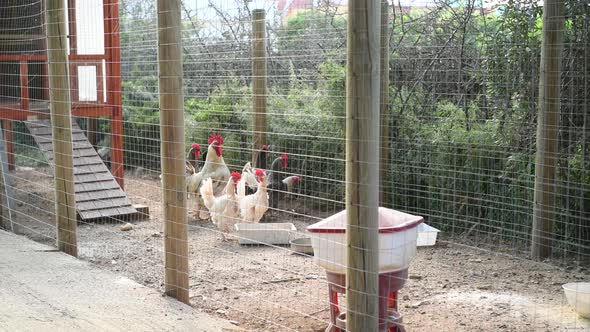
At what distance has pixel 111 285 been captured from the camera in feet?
17.5

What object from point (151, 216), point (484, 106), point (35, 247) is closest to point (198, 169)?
point (151, 216)

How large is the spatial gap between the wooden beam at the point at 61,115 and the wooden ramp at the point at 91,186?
149 centimetres

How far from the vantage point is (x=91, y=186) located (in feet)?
28.3

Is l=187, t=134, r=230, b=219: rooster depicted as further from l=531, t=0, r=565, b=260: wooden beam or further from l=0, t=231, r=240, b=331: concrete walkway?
l=531, t=0, r=565, b=260: wooden beam

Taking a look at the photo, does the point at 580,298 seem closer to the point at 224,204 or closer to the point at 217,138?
the point at 224,204

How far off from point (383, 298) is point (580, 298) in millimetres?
1564

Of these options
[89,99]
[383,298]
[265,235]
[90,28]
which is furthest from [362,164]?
[90,28]

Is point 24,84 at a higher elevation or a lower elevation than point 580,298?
higher

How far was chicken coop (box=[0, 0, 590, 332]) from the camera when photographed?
4.16 m

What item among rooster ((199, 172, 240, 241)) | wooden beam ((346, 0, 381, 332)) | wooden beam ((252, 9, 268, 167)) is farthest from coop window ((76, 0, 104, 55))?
wooden beam ((346, 0, 381, 332))

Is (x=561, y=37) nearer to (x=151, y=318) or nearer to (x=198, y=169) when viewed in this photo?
(x=151, y=318)

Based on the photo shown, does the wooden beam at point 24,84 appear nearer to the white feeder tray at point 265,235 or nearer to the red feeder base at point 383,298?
the white feeder tray at point 265,235

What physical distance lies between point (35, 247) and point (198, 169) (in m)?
3.30

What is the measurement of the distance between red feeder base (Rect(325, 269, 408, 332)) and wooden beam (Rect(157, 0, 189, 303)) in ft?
4.07
